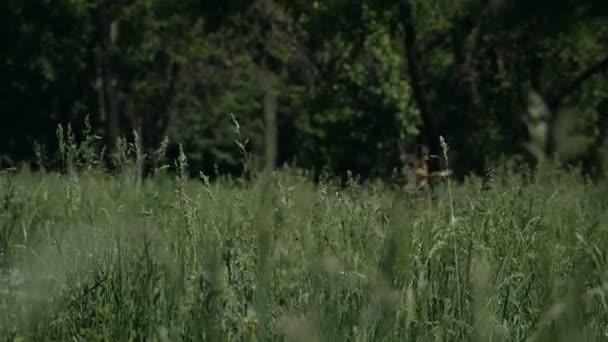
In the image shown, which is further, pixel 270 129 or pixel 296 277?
pixel 296 277

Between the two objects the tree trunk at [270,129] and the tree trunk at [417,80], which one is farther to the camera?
the tree trunk at [417,80]

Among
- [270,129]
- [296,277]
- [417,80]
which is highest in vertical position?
[417,80]

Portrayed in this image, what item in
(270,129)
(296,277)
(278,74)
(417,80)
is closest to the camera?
(270,129)

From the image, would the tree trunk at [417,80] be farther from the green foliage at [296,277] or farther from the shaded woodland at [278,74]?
the green foliage at [296,277]

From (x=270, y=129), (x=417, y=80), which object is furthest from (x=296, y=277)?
(x=417, y=80)

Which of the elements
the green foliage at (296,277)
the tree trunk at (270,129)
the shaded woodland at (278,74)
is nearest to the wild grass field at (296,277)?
the green foliage at (296,277)

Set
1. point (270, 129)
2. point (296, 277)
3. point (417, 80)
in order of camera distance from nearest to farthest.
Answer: point (270, 129), point (296, 277), point (417, 80)

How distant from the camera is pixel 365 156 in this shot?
106ft

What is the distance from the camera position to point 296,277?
124 inches

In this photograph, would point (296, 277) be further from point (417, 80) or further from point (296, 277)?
point (417, 80)

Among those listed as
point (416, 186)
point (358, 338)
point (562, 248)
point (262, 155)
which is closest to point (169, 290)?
point (358, 338)

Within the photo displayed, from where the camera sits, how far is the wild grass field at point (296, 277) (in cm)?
230

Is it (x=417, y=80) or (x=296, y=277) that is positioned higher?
(x=417, y=80)

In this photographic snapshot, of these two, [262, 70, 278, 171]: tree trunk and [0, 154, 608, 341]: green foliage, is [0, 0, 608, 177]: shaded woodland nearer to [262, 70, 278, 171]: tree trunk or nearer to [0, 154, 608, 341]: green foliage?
[0, 154, 608, 341]: green foliage
